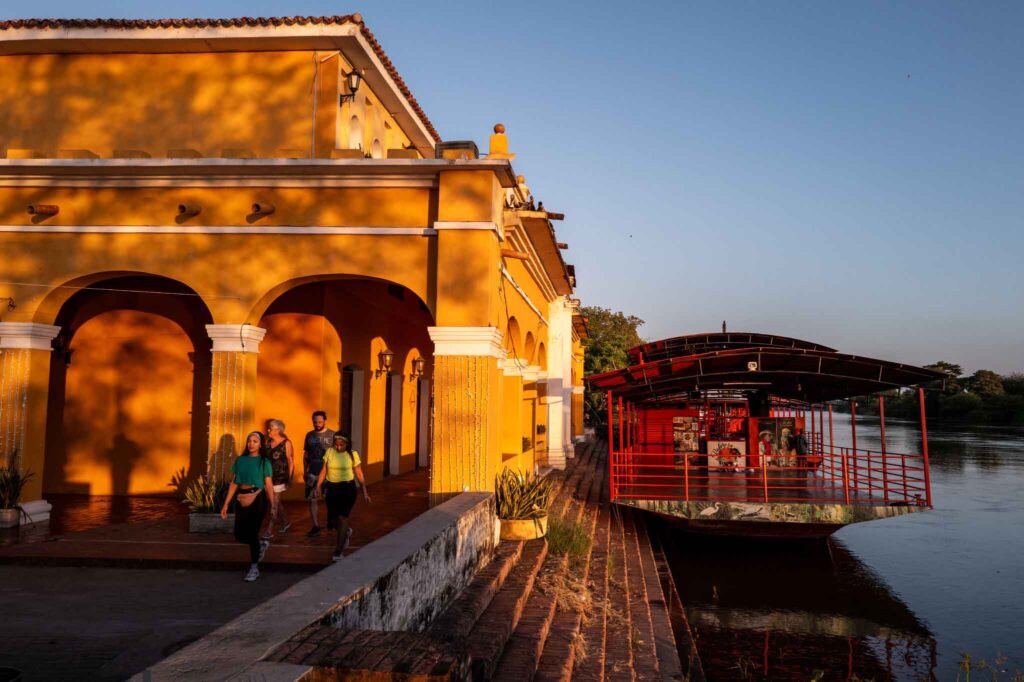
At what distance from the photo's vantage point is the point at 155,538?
7637mm

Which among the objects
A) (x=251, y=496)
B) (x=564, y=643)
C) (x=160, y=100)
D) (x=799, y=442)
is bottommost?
(x=564, y=643)

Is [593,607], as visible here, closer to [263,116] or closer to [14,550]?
[14,550]

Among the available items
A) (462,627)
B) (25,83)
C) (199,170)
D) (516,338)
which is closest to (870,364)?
(516,338)

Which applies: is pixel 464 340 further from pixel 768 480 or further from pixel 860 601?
pixel 860 601

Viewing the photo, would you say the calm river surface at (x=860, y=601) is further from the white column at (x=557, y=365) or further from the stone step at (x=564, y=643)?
the white column at (x=557, y=365)

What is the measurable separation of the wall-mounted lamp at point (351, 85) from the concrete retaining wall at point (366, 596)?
6.82 m

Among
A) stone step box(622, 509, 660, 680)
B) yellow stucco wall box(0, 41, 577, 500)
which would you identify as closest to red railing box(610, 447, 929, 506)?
stone step box(622, 509, 660, 680)

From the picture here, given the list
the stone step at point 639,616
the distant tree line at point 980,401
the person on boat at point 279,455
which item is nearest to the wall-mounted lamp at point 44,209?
the person on boat at point 279,455

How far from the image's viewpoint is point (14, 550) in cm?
703

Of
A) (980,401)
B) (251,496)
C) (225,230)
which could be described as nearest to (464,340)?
(251,496)

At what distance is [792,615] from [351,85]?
9.98 meters

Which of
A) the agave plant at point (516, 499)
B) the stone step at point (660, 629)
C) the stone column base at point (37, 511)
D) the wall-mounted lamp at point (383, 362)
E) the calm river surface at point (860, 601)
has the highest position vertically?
the wall-mounted lamp at point (383, 362)

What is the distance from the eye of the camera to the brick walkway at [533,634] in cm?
294

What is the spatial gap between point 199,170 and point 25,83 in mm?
4431
